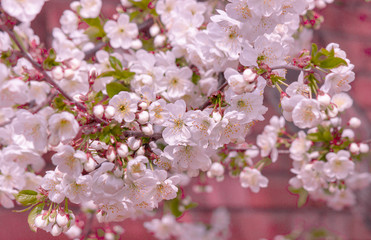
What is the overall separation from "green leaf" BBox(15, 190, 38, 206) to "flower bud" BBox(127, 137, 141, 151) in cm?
19

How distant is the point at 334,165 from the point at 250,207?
3.19ft

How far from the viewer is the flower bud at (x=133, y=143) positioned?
0.46 m

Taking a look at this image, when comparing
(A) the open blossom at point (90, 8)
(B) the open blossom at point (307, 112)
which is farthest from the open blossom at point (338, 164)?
(A) the open blossom at point (90, 8)

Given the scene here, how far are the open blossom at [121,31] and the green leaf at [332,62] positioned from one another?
40cm

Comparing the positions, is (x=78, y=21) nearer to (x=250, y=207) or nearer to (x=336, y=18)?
(x=250, y=207)

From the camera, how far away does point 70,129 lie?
41 centimetres

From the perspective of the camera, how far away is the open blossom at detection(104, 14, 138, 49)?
695 mm

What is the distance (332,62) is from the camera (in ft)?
1.46

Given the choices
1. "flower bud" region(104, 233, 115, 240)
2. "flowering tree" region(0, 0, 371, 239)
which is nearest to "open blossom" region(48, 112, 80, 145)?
"flowering tree" region(0, 0, 371, 239)

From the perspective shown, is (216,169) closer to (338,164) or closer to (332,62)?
(338,164)

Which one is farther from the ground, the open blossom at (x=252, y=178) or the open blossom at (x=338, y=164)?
the open blossom at (x=338, y=164)

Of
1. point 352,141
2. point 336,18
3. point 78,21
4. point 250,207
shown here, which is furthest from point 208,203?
point 336,18

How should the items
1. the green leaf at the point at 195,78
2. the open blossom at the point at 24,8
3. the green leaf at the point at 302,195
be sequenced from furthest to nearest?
the green leaf at the point at 302,195 < the green leaf at the point at 195,78 < the open blossom at the point at 24,8

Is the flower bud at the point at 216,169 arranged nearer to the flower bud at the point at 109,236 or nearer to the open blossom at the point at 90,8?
the flower bud at the point at 109,236
